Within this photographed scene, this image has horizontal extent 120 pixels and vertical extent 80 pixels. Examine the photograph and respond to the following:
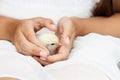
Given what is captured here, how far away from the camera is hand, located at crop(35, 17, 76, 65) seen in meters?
0.88

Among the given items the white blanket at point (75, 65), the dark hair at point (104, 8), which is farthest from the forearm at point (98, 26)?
the white blanket at point (75, 65)

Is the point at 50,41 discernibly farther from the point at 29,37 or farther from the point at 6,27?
the point at 6,27

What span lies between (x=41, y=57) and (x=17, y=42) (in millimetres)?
109

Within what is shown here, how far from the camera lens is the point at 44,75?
80 cm

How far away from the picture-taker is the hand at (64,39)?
2.90 ft

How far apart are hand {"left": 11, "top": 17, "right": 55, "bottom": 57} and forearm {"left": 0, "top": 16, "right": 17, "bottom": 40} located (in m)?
0.02

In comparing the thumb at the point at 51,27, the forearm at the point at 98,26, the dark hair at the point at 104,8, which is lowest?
the forearm at the point at 98,26

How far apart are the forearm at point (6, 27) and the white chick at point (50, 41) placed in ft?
0.48

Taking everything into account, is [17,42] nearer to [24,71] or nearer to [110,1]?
[24,71]

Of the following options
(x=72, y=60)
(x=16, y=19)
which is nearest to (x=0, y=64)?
(x=72, y=60)

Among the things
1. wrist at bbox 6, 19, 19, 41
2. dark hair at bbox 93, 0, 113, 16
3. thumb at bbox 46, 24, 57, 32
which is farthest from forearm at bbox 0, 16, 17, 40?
dark hair at bbox 93, 0, 113, 16

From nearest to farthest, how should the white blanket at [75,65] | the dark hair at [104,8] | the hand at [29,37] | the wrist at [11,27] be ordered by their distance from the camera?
the white blanket at [75,65]
the hand at [29,37]
the wrist at [11,27]
the dark hair at [104,8]

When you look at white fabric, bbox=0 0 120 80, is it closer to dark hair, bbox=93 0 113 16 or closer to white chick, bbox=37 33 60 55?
white chick, bbox=37 33 60 55

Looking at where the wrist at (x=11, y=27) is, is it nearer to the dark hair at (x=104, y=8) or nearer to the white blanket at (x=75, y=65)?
the white blanket at (x=75, y=65)
